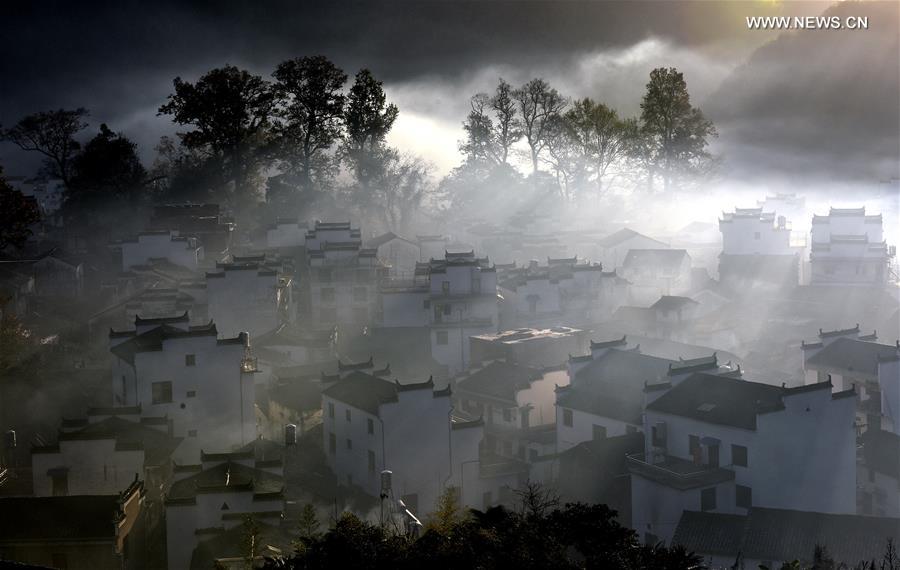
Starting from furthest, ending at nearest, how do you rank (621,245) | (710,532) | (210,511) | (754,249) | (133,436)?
(621,245)
(754,249)
(133,436)
(210,511)
(710,532)

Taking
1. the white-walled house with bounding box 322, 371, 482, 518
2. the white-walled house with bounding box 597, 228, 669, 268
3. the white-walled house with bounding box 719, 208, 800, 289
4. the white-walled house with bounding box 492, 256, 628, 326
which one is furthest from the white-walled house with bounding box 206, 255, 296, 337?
the white-walled house with bounding box 719, 208, 800, 289

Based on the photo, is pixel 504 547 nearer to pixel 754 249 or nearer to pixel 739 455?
pixel 739 455

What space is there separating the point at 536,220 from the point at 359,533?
Result: 120 feet

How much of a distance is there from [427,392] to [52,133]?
27.3m

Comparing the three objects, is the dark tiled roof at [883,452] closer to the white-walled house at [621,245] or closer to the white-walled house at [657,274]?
the white-walled house at [657,274]

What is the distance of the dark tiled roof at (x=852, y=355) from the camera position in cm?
3039

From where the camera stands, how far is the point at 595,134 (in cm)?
5581

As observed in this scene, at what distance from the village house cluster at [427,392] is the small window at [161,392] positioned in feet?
0.36

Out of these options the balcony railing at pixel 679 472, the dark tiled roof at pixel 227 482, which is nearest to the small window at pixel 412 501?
the dark tiled roof at pixel 227 482

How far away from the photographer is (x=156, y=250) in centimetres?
3931

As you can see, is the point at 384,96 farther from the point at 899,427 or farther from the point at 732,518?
the point at 732,518

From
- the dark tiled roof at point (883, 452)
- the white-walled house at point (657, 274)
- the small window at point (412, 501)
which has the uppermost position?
the white-walled house at point (657, 274)

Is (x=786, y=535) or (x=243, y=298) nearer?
(x=786, y=535)

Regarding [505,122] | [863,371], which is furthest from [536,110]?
[863,371]
